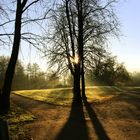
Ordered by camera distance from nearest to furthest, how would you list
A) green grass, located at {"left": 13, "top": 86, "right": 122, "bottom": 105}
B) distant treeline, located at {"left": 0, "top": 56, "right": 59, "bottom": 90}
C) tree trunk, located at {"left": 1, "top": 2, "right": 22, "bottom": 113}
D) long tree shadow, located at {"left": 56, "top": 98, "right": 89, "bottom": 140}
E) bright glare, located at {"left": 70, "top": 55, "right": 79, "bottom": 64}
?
1. long tree shadow, located at {"left": 56, "top": 98, "right": 89, "bottom": 140}
2. tree trunk, located at {"left": 1, "top": 2, "right": 22, "bottom": 113}
3. bright glare, located at {"left": 70, "top": 55, "right": 79, "bottom": 64}
4. green grass, located at {"left": 13, "top": 86, "right": 122, "bottom": 105}
5. distant treeline, located at {"left": 0, "top": 56, "right": 59, "bottom": 90}

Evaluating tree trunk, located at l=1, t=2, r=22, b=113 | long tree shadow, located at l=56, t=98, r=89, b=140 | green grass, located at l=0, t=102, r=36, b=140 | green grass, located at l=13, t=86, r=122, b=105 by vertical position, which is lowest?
long tree shadow, located at l=56, t=98, r=89, b=140

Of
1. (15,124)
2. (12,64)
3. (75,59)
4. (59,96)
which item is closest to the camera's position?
(15,124)

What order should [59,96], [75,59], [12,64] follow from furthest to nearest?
[59,96]
[75,59]
[12,64]

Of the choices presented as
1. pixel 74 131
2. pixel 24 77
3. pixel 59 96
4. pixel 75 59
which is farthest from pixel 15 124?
pixel 24 77

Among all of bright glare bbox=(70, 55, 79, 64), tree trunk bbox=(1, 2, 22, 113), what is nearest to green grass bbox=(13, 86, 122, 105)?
bright glare bbox=(70, 55, 79, 64)

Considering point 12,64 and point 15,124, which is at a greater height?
point 12,64

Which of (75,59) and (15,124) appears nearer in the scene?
(15,124)

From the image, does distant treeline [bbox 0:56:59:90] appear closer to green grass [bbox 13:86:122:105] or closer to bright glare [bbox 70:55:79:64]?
green grass [bbox 13:86:122:105]

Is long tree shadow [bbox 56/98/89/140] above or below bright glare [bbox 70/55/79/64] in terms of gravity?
below

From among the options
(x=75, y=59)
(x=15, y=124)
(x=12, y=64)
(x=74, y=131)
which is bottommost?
(x=74, y=131)

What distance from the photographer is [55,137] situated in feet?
40.7

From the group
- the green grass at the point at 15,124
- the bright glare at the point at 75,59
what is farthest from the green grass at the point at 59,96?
the green grass at the point at 15,124

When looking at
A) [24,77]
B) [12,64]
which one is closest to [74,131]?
[12,64]

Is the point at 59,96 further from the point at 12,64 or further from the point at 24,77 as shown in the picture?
the point at 24,77
